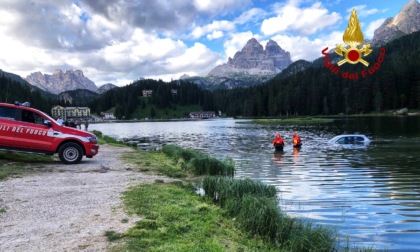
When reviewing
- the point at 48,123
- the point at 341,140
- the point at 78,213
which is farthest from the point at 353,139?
the point at 78,213

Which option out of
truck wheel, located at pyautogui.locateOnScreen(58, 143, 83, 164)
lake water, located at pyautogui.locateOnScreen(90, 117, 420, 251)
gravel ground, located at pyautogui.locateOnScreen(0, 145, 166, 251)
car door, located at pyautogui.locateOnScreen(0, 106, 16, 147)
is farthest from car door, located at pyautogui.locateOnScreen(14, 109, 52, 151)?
lake water, located at pyautogui.locateOnScreen(90, 117, 420, 251)

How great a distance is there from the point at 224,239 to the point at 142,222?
7.05 feet

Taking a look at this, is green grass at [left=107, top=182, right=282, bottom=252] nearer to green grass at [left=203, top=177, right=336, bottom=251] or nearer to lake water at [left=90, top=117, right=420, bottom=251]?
green grass at [left=203, top=177, right=336, bottom=251]

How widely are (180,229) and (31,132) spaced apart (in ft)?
44.3

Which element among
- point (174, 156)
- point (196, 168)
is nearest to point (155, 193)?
point (196, 168)

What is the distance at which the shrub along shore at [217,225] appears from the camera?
291 inches

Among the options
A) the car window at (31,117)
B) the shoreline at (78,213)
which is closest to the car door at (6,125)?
the car window at (31,117)

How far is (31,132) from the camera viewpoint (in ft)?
59.3

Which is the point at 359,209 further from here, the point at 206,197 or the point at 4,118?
the point at 4,118

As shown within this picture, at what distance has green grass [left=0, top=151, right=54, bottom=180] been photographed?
627 inches

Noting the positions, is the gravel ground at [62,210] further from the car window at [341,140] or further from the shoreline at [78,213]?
the car window at [341,140]

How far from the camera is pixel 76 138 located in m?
19.2

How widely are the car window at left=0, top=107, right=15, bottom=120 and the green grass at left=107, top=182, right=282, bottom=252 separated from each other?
1024 centimetres

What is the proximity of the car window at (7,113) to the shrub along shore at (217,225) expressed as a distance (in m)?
9.68
